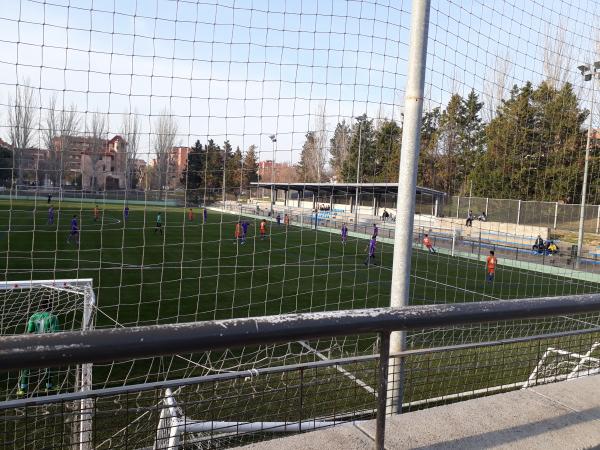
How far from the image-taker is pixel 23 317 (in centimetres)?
956

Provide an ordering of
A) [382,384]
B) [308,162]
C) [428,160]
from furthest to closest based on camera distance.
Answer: [428,160] → [308,162] → [382,384]

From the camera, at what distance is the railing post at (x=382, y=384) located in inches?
73.0

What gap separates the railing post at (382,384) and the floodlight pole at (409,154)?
1.38 meters

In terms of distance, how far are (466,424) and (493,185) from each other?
7158mm

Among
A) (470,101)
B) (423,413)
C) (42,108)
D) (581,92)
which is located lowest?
(423,413)

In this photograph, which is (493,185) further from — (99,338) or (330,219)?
(99,338)

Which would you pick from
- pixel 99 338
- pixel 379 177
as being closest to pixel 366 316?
pixel 99 338

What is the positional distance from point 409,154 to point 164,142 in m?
2.28

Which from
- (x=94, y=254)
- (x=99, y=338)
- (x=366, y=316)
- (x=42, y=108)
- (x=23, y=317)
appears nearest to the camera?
Result: (x=99, y=338)

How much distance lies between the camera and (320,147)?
496 cm

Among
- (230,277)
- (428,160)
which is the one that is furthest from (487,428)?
(230,277)

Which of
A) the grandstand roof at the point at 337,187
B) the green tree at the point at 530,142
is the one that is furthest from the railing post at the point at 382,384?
the green tree at the point at 530,142

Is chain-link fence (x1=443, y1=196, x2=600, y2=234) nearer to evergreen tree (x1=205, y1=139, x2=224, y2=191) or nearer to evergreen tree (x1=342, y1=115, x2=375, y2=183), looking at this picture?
evergreen tree (x1=342, y1=115, x2=375, y2=183)

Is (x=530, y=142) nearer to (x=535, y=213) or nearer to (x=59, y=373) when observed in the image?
(x=59, y=373)
